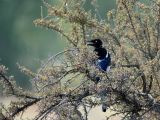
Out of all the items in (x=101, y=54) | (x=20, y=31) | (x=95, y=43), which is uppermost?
(x=20, y=31)

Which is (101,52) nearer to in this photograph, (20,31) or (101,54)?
(101,54)

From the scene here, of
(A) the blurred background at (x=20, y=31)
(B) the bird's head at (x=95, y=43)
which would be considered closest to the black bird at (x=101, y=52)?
(B) the bird's head at (x=95, y=43)

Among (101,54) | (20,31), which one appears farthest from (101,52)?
(20,31)

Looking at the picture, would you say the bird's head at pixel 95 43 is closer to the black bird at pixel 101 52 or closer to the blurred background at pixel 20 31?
the black bird at pixel 101 52

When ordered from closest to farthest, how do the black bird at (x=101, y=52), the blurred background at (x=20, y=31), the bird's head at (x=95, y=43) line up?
the black bird at (x=101, y=52) → the bird's head at (x=95, y=43) → the blurred background at (x=20, y=31)

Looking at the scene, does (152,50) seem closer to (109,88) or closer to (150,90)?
(150,90)

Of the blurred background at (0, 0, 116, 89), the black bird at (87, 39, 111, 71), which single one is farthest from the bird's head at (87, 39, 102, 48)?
the blurred background at (0, 0, 116, 89)

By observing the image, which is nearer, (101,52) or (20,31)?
(101,52)

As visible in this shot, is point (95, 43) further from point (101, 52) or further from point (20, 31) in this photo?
point (20, 31)

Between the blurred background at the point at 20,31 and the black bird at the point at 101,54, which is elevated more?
the blurred background at the point at 20,31

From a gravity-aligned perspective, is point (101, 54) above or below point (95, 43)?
below

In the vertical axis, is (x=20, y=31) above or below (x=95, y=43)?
above

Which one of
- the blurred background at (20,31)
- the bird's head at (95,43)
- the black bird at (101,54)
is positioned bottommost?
the black bird at (101,54)

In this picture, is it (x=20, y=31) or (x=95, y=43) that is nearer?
(x=95, y=43)
